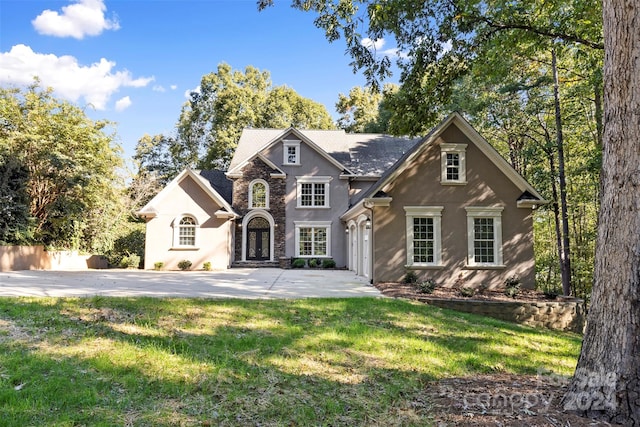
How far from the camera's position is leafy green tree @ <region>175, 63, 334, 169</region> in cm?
3306

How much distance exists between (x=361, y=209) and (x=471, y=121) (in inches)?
383

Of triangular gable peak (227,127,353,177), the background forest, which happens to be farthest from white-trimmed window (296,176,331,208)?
the background forest

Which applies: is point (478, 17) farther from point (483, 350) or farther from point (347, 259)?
point (347, 259)

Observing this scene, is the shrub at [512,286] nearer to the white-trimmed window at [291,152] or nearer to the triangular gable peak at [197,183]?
the white-trimmed window at [291,152]

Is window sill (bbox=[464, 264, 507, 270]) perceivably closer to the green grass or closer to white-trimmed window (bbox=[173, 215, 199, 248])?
the green grass

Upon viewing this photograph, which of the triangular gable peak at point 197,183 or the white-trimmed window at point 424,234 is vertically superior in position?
the triangular gable peak at point 197,183

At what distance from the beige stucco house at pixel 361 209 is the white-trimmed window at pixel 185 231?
5 centimetres

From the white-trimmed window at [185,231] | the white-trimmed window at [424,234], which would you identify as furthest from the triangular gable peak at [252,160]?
the white-trimmed window at [424,234]

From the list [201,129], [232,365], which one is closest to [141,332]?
[232,365]

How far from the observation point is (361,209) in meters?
15.6

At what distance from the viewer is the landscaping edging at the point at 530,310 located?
32.6 ft

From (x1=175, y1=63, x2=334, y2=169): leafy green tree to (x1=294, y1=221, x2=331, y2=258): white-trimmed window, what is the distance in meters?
13.9

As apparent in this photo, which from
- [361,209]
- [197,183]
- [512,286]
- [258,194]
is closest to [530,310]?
[512,286]

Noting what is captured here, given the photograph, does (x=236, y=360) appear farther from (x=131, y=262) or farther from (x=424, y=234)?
(x=131, y=262)
